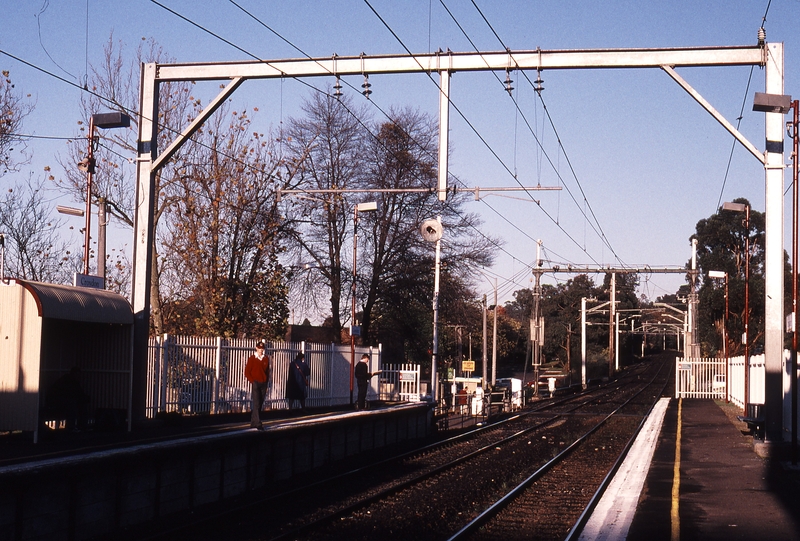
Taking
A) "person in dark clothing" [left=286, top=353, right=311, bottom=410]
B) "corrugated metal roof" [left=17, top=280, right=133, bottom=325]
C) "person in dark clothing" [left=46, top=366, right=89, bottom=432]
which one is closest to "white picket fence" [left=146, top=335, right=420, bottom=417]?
"person in dark clothing" [left=286, top=353, right=311, bottom=410]

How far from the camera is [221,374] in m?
24.7

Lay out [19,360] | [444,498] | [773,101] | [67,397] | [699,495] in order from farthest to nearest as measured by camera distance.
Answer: [67,397]
[773,101]
[19,360]
[444,498]
[699,495]

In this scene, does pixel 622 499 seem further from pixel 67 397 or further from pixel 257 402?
pixel 67 397

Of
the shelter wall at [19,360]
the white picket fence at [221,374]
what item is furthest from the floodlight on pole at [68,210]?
the shelter wall at [19,360]

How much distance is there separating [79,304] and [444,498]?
7.31 m

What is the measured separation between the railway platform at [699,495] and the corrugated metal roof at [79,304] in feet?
30.6

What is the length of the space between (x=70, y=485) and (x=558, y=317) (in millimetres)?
102714

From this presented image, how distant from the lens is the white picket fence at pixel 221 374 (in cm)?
2206

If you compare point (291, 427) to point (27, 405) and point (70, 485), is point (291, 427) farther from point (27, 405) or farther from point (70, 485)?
point (70, 485)

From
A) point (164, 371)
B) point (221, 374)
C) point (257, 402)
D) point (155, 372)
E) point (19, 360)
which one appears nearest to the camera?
point (19, 360)

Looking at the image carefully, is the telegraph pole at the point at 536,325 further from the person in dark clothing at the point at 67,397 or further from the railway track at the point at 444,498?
the person in dark clothing at the point at 67,397

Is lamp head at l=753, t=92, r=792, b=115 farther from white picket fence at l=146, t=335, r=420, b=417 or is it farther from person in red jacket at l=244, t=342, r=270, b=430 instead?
white picket fence at l=146, t=335, r=420, b=417

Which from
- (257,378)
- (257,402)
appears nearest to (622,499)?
(257,402)

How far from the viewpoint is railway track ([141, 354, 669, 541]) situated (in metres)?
11.2
